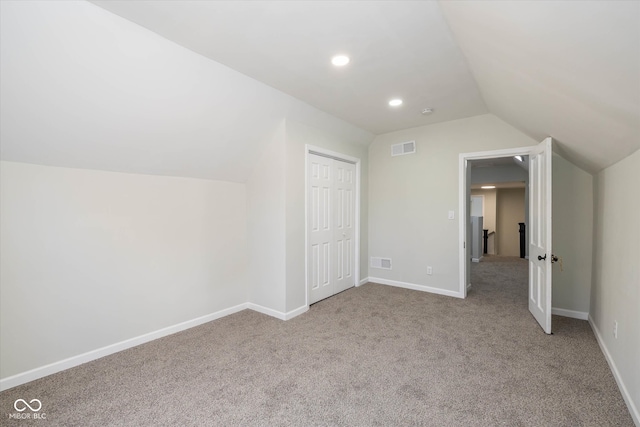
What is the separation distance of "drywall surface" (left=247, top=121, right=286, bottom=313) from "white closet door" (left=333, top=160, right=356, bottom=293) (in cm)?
108

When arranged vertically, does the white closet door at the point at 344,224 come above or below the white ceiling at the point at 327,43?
below

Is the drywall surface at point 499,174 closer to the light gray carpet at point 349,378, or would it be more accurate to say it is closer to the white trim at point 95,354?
the light gray carpet at point 349,378

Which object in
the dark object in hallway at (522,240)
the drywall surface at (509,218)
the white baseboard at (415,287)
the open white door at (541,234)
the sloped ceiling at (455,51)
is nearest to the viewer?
the sloped ceiling at (455,51)

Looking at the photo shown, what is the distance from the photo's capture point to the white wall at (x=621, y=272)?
1.92m

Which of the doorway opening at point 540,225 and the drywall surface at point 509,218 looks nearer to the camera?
the doorway opening at point 540,225

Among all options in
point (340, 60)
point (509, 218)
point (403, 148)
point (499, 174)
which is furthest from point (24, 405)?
point (509, 218)

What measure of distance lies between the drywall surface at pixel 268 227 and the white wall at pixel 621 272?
2875mm

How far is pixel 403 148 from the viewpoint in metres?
4.60

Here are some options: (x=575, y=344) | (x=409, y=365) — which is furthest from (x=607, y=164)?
(x=409, y=365)

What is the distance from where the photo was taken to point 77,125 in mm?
2238

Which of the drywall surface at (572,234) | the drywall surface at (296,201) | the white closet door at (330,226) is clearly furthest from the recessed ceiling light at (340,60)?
the drywall surface at (572,234)

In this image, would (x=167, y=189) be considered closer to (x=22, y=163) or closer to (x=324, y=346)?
(x=22, y=163)

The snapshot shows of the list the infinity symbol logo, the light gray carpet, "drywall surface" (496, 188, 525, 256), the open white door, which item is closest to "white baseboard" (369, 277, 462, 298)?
the light gray carpet

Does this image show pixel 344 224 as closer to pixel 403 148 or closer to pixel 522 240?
pixel 403 148
